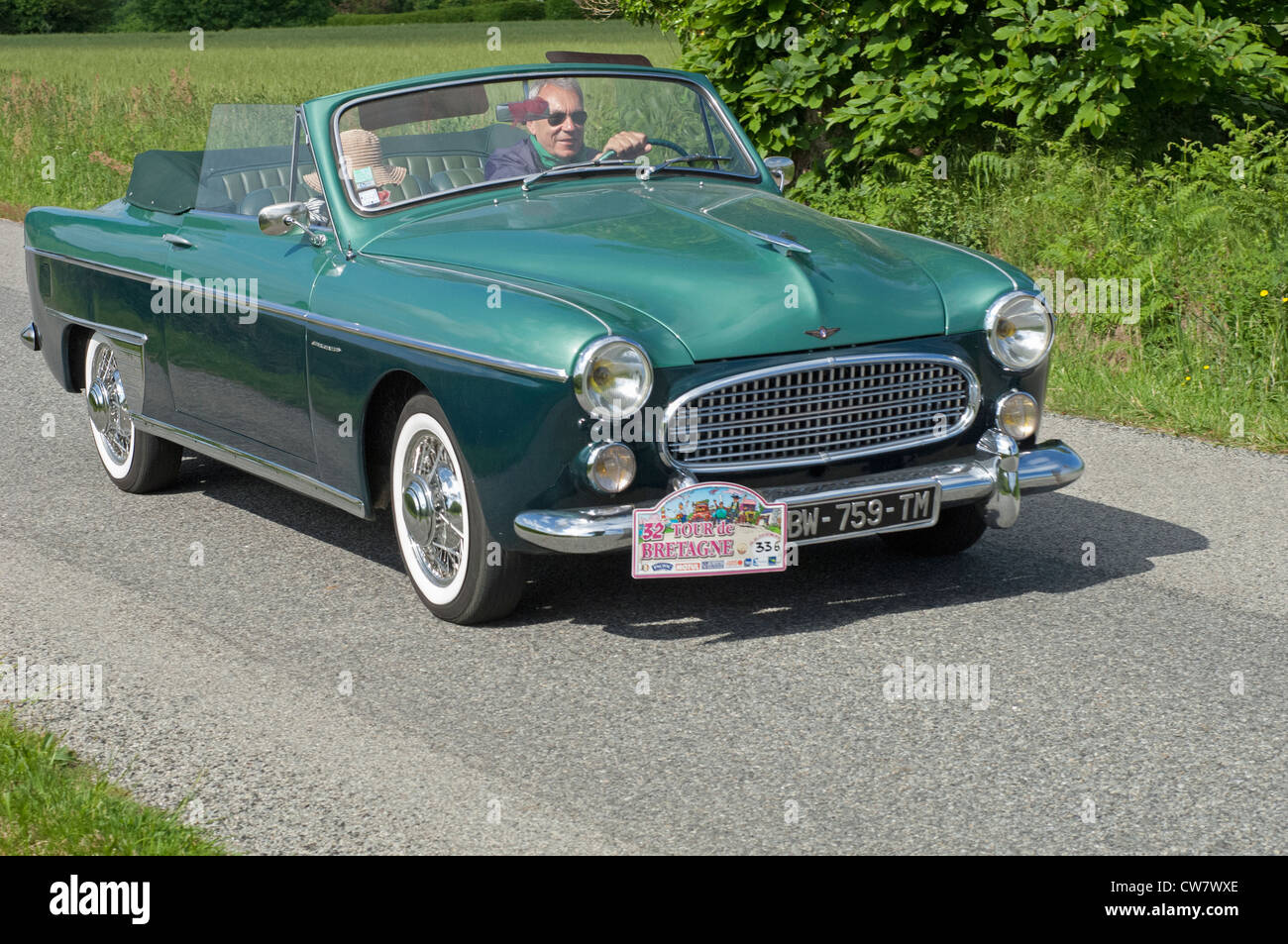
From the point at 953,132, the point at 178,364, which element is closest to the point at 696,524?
the point at 178,364

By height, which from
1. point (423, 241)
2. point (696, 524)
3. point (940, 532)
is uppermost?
point (423, 241)

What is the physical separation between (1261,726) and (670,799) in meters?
1.56

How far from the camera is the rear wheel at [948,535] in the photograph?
5.83 metres

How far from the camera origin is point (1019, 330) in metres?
5.43

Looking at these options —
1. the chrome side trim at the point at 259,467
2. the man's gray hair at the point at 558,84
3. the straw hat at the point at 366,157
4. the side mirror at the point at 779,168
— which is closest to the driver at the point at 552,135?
the man's gray hair at the point at 558,84

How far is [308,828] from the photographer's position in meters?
3.75

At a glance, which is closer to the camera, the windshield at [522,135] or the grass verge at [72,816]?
the grass verge at [72,816]

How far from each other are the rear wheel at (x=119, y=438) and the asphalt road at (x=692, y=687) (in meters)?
0.31

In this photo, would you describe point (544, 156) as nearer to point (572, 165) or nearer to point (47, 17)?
point (572, 165)

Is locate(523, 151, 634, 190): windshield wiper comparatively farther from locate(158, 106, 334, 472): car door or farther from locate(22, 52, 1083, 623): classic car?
locate(158, 106, 334, 472): car door

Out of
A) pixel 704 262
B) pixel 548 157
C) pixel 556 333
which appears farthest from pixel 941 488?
pixel 548 157

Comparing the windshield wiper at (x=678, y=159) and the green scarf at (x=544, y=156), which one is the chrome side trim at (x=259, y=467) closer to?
the green scarf at (x=544, y=156)

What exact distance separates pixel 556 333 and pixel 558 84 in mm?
1955
